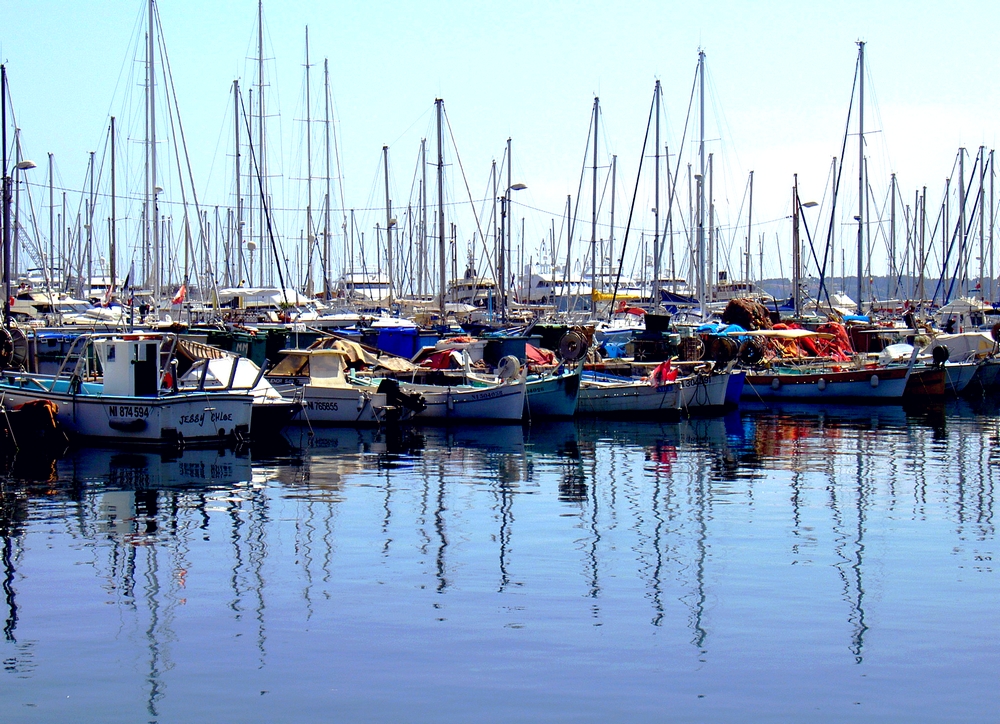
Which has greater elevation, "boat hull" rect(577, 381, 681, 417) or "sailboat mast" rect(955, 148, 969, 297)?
"sailboat mast" rect(955, 148, 969, 297)

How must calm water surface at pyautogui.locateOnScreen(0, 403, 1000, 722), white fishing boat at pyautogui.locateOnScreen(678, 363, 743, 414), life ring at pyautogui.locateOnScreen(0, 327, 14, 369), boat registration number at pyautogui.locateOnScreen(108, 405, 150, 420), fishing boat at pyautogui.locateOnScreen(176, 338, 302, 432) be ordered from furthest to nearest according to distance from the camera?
white fishing boat at pyautogui.locateOnScreen(678, 363, 743, 414) → life ring at pyautogui.locateOnScreen(0, 327, 14, 369) → fishing boat at pyautogui.locateOnScreen(176, 338, 302, 432) → boat registration number at pyautogui.locateOnScreen(108, 405, 150, 420) → calm water surface at pyautogui.locateOnScreen(0, 403, 1000, 722)

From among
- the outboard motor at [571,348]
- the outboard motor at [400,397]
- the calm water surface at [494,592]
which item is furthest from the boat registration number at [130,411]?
the outboard motor at [571,348]

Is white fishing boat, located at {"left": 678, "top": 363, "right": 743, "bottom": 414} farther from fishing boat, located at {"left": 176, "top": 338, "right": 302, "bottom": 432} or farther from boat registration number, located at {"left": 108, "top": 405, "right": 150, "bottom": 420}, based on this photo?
boat registration number, located at {"left": 108, "top": 405, "right": 150, "bottom": 420}

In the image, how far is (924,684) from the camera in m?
11.2

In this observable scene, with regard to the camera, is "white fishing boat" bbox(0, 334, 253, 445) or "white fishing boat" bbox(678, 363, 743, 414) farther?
"white fishing boat" bbox(678, 363, 743, 414)

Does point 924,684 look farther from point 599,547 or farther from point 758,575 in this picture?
point 599,547

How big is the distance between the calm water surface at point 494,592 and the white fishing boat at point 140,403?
160 cm

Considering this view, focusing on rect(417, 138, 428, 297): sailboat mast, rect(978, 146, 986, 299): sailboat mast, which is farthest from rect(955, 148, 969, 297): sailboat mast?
rect(417, 138, 428, 297): sailboat mast

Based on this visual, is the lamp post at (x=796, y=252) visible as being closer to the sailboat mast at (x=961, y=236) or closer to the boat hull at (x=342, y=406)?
the sailboat mast at (x=961, y=236)

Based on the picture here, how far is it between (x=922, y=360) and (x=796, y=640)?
38.5 meters

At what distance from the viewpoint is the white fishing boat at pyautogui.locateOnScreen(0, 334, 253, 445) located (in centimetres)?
2888

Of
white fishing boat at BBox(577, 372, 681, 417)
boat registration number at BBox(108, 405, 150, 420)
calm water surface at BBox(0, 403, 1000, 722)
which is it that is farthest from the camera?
white fishing boat at BBox(577, 372, 681, 417)

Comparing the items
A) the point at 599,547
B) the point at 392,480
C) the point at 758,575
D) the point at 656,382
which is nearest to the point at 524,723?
the point at 758,575

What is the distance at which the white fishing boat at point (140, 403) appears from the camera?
28875 millimetres
